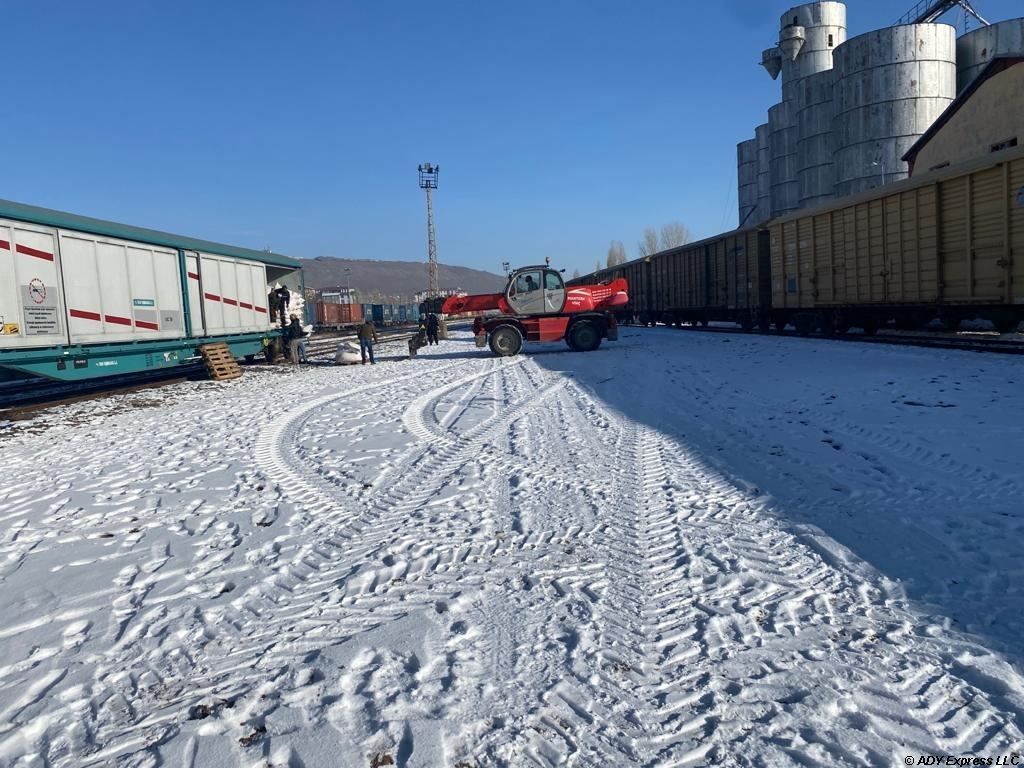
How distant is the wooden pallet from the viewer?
1644 cm

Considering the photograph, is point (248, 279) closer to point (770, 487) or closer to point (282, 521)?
point (282, 521)

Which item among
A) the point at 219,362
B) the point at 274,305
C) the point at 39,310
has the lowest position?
the point at 219,362

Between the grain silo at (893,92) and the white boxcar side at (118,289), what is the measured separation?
31525 mm

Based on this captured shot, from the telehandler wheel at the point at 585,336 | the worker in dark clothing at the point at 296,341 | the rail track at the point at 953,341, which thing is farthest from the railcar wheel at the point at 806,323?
Result: the worker in dark clothing at the point at 296,341

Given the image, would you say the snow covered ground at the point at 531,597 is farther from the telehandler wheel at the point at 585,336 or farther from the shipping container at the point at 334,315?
the shipping container at the point at 334,315

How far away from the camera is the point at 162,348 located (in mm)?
15062

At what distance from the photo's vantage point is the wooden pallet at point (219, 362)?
1644 cm

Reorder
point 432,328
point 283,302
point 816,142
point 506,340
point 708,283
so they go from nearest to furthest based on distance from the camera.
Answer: point 506,340, point 283,302, point 708,283, point 432,328, point 816,142

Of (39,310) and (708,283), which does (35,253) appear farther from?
(708,283)

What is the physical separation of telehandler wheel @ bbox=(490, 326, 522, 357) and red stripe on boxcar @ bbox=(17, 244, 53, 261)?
10.7 m

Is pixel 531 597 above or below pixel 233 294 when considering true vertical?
below

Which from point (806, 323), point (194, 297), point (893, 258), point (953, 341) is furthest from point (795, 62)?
point (194, 297)

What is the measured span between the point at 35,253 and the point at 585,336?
12999mm

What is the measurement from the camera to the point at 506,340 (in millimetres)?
18984
